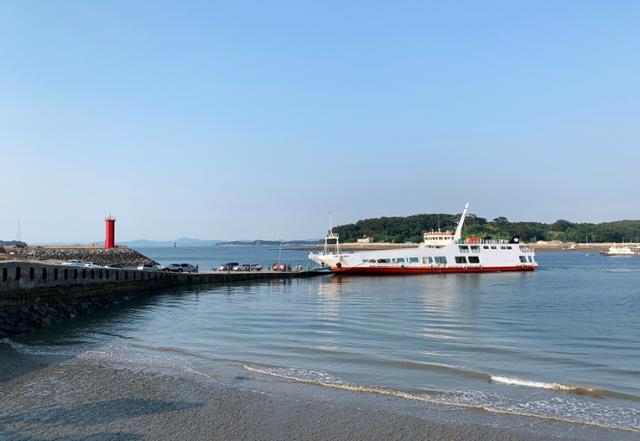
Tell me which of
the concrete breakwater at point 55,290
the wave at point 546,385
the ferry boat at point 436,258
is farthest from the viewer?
the ferry boat at point 436,258

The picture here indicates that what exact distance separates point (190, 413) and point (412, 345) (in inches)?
531

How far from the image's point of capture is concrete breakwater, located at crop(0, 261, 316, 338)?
105 ft

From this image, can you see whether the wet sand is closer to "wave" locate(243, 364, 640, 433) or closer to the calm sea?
"wave" locate(243, 364, 640, 433)

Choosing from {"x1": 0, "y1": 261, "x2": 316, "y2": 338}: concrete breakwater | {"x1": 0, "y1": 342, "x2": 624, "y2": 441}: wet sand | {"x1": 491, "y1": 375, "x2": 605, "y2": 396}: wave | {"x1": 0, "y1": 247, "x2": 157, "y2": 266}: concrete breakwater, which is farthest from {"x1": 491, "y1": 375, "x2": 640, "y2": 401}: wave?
{"x1": 0, "y1": 247, "x2": 157, "y2": 266}: concrete breakwater

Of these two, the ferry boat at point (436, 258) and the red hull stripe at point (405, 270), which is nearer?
the red hull stripe at point (405, 270)

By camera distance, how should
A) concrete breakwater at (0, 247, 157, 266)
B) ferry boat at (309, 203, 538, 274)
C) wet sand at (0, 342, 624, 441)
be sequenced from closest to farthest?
wet sand at (0, 342, 624, 441), concrete breakwater at (0, 247, 157, 266), ferry boat at (309, 203, 538, 274)

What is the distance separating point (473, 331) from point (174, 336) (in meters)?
17.5

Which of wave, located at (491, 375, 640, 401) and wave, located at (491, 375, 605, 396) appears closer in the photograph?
wave, located at (491, 375, 640, 401)

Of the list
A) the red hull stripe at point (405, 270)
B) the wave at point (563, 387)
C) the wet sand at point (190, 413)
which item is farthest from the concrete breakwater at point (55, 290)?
the red hull stripe at point (405, 270)

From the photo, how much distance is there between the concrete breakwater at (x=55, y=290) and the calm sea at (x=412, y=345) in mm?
1925

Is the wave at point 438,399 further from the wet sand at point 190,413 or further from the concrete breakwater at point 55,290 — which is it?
the concrete breakwater at point 55,290

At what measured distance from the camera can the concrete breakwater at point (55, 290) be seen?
3189 centimetres

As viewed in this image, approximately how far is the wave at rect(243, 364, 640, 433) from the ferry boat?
5844 centimetres

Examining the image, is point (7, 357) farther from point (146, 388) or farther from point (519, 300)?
point (519, 300)
